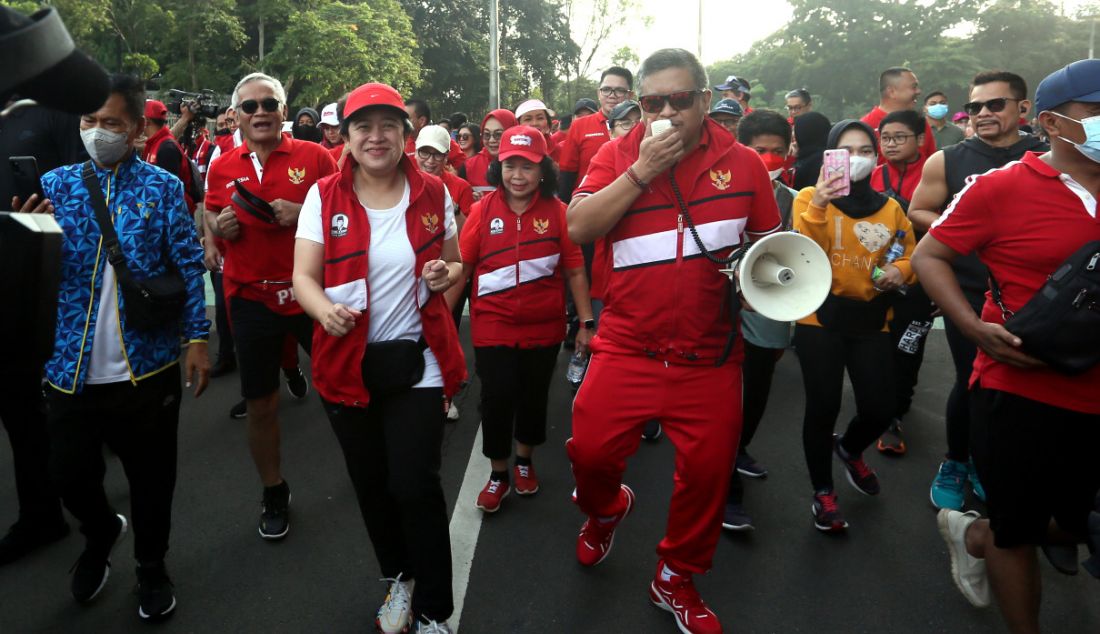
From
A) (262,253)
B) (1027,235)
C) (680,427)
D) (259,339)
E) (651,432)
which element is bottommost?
(651,432)

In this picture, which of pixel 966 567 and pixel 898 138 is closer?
pixel 966 567

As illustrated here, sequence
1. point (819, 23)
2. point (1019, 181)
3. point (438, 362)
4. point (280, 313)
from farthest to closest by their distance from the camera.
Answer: point (819, 23) → point (280, 313) → point (438, 362) → point (1019, 181)

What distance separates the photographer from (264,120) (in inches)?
152

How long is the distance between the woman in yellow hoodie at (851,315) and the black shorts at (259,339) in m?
2.54

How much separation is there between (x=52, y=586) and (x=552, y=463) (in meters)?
2.61

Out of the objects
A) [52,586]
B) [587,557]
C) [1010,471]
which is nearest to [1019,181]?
[1010,471]

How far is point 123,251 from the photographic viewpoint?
9.53 feet

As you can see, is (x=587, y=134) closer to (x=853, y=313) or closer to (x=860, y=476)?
(x=853, y=313)

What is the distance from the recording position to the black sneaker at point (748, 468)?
4.47 metres

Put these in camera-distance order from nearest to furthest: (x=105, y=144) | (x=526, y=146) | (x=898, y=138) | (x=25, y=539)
A: (x=105, y=144) < (x=25, y=539) < (x=526, y=146) < (x=898, y=138)

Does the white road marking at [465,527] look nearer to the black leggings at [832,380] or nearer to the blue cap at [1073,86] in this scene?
the black leggings at [832,380]

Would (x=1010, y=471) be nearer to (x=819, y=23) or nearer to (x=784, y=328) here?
(x=784, y=328)

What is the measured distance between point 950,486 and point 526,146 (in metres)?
2.90

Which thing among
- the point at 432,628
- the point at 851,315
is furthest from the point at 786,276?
the point at 432,628
